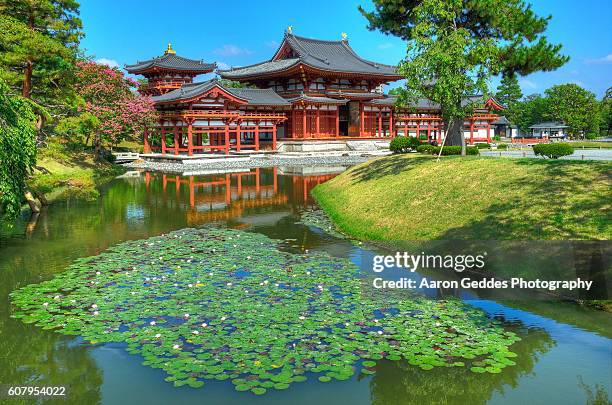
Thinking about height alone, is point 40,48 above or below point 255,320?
above

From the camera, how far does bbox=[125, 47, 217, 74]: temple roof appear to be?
55062 mm

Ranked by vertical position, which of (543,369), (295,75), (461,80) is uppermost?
(295,75)

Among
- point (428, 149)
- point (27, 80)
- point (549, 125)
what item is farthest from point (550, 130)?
point (27, 80)

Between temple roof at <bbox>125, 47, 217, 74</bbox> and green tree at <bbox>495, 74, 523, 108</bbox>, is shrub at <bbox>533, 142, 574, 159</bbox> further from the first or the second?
green tree at <bbox>495, 74, 523, 108</bbox>

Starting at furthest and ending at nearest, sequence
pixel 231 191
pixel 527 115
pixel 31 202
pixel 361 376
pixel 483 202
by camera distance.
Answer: pixel 527 115, pixel 231 191, pixel 31 202, pixel 483 202, pixel 361 376

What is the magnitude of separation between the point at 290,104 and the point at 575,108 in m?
52.2

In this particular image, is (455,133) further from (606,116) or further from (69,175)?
(606,116)

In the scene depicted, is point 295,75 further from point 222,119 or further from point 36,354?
point 36,354

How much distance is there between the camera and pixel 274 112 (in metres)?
53.4

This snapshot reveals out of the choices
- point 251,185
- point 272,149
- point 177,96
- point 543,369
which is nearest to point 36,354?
point 543,369

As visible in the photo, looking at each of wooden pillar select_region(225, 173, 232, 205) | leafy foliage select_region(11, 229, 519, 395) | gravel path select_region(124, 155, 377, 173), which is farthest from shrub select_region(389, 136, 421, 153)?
leafy foliage select_region(11, 229, 519, 395)

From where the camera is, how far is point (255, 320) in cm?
934

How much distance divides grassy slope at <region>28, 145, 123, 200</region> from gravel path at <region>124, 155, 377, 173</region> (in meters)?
3.75

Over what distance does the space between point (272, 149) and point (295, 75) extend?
8.92 metres
